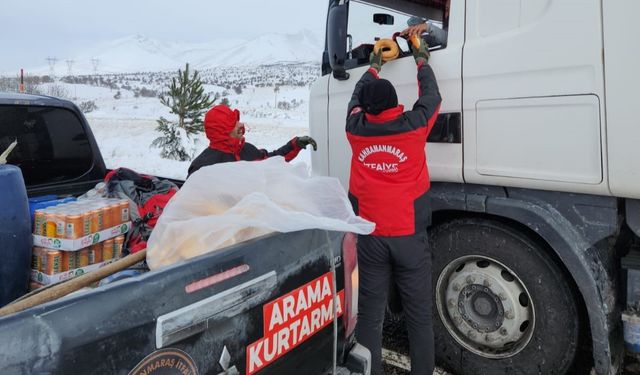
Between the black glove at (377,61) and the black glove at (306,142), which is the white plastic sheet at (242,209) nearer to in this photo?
the black glove at (377,61)

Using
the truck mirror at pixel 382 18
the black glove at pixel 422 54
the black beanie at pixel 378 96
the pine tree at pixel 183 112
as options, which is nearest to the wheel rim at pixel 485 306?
the black beanie at pixel 378 96

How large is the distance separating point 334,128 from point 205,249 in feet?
6.85

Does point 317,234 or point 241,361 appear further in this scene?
point 317,234

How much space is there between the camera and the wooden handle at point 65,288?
133 cm

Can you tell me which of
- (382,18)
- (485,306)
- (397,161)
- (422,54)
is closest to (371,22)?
(382,18)

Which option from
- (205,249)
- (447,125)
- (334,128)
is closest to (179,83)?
(334,128)

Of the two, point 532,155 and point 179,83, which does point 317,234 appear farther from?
point 179,83

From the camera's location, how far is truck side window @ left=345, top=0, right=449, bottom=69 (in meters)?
3.33

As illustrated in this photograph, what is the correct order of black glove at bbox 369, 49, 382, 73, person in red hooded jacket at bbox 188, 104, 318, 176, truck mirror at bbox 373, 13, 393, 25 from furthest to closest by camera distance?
person in red hooded jacket at bbox 188, 104, 318, 176
truck mirror at bbox 373, 13, 393, 25
black glove at bbox 369, 49, 382, 73

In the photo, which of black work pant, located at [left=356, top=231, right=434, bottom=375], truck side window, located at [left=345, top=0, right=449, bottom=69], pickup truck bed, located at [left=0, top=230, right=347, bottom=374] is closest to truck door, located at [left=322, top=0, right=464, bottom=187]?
truck side window, located at [left=345, top=0, right=449, bottom=69]

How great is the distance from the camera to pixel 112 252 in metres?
2.59

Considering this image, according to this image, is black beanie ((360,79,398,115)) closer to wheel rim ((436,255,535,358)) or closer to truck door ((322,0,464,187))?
truck door ((322,0,464,187))

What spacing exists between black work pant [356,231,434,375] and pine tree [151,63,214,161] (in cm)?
1127

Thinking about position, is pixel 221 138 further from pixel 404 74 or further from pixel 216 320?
pixel 216 320
